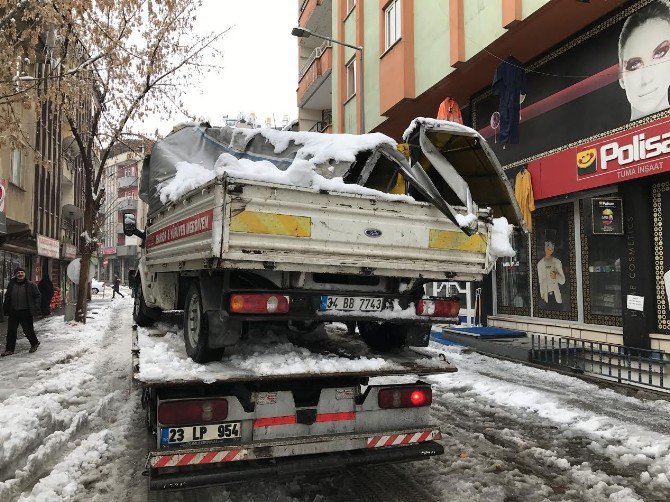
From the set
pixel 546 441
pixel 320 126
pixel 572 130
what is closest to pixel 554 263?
pixel 572 130

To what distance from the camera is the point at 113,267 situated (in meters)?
79.6

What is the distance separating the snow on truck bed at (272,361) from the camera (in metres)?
3.46

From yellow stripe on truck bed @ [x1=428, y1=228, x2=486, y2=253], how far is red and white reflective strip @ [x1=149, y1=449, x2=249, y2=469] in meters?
2.17

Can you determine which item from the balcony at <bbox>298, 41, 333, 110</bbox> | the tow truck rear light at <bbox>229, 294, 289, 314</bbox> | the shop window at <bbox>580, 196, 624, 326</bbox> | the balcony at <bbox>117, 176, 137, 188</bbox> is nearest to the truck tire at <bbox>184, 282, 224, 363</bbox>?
the tow truck rear light at <bbox>229, 294, 289, 314</bbox>

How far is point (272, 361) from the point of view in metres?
3.87

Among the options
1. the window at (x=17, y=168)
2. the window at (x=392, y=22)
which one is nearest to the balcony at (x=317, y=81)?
the window at (x=392, y=22)

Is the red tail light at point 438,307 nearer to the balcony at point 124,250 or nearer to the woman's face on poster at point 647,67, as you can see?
the woman's face on poster at point 647,67

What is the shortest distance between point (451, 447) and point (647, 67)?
7.31 metres

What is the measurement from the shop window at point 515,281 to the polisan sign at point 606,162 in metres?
1.77

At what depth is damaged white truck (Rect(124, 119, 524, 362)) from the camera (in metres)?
Answer: 3.65

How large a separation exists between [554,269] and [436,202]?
26.5 feet

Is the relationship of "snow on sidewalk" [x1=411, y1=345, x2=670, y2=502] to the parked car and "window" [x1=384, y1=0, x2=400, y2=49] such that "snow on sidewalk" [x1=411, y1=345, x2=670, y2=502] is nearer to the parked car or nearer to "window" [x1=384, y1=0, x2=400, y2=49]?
"window" [x1=384, y1=0, x2=400, y2=49]

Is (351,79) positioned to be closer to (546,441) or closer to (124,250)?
(546,441)

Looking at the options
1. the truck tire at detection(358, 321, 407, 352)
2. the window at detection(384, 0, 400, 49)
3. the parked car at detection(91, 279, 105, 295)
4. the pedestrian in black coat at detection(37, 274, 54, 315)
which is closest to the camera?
the truck tire at detection(358, 321, 407, 352)
